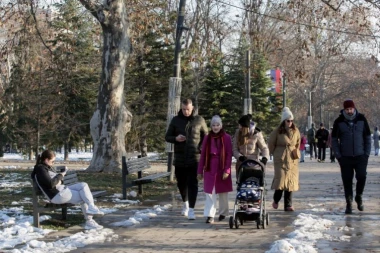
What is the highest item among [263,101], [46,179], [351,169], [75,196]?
[263,101]

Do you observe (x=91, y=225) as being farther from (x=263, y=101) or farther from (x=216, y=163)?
(x=263, y=101)

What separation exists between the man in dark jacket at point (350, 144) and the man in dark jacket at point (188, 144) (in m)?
2.38

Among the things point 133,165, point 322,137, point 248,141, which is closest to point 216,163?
point 248,141

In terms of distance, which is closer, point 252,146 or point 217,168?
point 217,168

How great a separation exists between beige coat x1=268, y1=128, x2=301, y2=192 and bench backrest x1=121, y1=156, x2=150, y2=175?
3342mm

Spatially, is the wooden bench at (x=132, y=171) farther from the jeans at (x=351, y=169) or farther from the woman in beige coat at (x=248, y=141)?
the jeans at (x=351, y=169)

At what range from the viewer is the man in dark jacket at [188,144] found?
37.0 ft

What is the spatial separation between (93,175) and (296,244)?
11.4m

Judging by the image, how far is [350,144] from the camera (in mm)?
11617

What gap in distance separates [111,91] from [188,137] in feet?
31.2

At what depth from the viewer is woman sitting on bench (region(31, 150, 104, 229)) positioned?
32.9 ft

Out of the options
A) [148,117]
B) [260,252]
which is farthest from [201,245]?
[148,117]

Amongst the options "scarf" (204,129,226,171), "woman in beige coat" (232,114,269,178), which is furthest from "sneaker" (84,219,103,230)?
"woman in beige coat" (232,114,269,178)

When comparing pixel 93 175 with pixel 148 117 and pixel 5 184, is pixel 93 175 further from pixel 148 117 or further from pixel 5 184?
pixel 148 117
